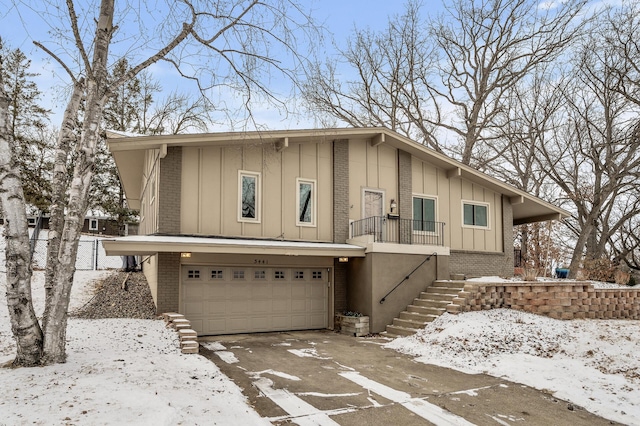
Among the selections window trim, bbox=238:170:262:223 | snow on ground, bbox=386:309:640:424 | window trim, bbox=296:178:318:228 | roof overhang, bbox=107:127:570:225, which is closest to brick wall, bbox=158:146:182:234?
roof overhang, bbox=107:127:570:225

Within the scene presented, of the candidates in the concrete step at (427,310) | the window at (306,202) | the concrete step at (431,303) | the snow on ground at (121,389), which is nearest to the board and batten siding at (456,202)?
the concrete step at (431,303)

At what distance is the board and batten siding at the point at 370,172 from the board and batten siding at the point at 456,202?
85 cm

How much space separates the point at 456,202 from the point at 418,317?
509cm

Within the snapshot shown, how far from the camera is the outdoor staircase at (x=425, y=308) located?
11.6m

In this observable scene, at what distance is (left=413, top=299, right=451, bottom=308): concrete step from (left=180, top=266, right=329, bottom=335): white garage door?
8.86 ft

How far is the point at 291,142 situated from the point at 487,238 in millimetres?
7916

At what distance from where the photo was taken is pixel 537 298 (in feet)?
38.5

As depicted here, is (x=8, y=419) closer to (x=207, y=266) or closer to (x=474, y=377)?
(x=474, y=377)

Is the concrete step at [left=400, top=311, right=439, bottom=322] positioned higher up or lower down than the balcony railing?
lower down

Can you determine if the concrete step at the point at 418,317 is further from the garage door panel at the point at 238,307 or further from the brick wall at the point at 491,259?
the garage door panel at the point at 238,307

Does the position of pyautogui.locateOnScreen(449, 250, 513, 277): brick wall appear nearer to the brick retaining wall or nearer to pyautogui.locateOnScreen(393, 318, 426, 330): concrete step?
the brick retaining wall

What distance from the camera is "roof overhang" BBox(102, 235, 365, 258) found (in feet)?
30.9

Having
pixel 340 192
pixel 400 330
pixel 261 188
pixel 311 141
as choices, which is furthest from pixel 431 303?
pixel 311 141

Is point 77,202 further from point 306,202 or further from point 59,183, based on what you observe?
point 306,202
